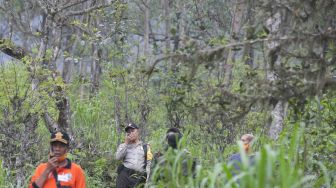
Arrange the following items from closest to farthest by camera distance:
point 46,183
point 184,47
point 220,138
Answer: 1. point 184,47
2. point 46,183
3. point 220,138

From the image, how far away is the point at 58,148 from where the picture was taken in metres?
7.57

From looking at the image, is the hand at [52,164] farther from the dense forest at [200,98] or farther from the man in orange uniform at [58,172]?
the dense forest at [200,98]

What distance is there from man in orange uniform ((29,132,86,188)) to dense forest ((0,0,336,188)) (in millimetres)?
1170

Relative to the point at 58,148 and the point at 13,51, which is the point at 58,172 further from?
the point at 13,51

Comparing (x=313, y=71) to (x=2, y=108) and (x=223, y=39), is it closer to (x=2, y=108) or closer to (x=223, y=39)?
(x=223, y=39)

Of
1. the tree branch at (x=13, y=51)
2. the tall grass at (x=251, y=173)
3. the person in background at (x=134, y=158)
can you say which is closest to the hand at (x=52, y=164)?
the tall grass at (x=251, y=173)

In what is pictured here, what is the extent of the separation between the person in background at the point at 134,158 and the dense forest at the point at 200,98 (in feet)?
2.29

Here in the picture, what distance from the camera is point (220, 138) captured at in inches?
520

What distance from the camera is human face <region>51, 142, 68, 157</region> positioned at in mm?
7562

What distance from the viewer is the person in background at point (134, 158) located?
10633mm

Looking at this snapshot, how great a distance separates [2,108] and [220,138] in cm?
396

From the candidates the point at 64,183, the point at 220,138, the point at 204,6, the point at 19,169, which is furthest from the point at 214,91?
the point at 204,6

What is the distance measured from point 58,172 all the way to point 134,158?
3.35 meters

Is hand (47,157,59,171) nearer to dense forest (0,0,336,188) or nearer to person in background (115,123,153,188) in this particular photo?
dense forest (0,0,336,188)
